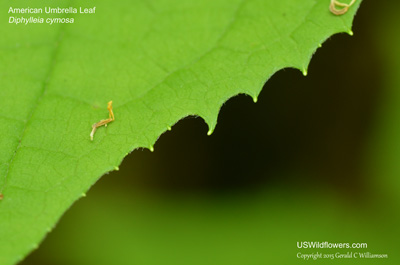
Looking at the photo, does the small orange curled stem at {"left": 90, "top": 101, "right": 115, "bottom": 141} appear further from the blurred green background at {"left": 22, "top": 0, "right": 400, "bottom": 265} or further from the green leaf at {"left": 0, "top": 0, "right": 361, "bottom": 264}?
the blurred green background at {"left": 22, "top": 0, "right": 400, "bottom": 265}

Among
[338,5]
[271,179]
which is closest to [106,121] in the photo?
[338,5]

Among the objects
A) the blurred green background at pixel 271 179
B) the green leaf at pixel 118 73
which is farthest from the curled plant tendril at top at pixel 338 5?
the blurred green background at pixel 271 179

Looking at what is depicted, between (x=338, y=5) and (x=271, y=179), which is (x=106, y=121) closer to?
(x=338, y=5)

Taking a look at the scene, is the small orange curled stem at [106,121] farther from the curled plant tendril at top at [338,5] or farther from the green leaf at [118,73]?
the curled plant tendril at top at [338,5]

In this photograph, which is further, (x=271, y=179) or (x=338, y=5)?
(x=271, y=179)

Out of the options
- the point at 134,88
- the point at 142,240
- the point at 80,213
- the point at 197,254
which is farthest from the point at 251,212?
the point at 134,88

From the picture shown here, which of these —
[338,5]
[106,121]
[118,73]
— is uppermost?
[338,5]

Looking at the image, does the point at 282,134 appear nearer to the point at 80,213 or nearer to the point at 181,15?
the point at 181,15
